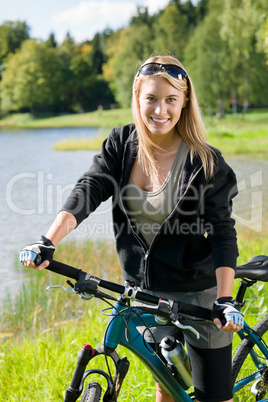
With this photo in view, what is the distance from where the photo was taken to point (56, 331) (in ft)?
16.1

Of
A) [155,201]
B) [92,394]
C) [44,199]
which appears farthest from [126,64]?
[92,394]

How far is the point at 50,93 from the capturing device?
6712 cm

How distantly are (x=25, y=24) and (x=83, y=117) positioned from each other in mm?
42129

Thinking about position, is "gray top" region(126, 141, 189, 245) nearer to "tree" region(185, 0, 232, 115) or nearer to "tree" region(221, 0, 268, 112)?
"tree" region(221, 0, 268, 112)

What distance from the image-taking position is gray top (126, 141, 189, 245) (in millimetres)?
2109

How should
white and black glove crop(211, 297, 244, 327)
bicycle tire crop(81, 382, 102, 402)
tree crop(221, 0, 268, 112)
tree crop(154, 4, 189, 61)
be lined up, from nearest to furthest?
white and black glove crop(211, 297, 244, 327) → bicycle tire crop(81, 382, 102, 402) → tree crop(221, 0, 268, 112) → tree crop(154, 4, 189, 61)

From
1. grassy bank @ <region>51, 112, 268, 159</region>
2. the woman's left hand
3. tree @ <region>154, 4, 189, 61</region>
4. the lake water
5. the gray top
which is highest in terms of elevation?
tree @ <region>154, 4, 189, 61</region>

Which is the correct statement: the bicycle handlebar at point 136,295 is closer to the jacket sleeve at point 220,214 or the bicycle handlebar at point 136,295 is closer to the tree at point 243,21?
the jacket sleeve at point 220,214

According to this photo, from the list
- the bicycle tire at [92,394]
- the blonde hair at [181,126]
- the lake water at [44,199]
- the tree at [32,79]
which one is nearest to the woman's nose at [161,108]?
the blonde hair at [181,126]

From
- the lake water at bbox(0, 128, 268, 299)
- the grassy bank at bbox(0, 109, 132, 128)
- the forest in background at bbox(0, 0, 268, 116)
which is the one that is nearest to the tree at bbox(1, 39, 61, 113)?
the forest in background at bbox(0, 0, 268, 116)

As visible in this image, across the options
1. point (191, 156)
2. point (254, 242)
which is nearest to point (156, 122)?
point (191, 156)

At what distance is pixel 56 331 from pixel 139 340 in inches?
118

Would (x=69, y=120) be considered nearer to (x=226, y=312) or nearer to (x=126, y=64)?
(x=126, y=64)

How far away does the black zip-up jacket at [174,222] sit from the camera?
6.73 ft
